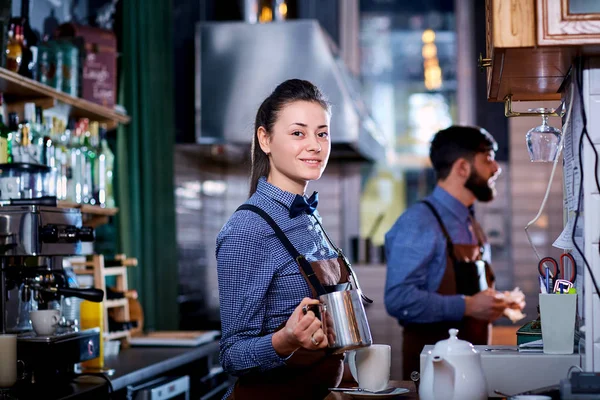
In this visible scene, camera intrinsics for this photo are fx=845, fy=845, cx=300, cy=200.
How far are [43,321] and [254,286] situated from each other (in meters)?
0.84

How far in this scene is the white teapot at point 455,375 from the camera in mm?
1539

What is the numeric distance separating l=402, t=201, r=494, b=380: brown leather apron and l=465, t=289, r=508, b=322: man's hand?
0.05 m

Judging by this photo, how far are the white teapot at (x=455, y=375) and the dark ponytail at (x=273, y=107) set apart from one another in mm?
735

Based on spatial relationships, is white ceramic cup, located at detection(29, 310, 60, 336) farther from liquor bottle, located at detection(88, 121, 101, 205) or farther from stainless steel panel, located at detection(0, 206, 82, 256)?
liquor bottle, located at detection(88, 121, 101, 205)

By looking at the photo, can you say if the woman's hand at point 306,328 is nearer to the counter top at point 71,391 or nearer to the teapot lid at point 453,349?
the teapot lid at point 453,349

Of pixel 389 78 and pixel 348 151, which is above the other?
pixel 389 78

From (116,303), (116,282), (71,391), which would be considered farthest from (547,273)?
(116,282)

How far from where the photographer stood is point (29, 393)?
2246 millimetres

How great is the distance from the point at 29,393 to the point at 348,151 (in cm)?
291

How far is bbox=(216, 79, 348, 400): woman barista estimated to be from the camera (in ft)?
6.18

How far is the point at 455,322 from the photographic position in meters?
3.17

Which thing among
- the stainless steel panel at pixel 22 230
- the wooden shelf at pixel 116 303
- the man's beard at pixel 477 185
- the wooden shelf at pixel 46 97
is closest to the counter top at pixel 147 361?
the wooden shelf at pixel 116 303

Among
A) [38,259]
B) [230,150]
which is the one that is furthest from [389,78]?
[38,259]

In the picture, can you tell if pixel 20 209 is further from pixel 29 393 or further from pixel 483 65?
pixel 483 65
